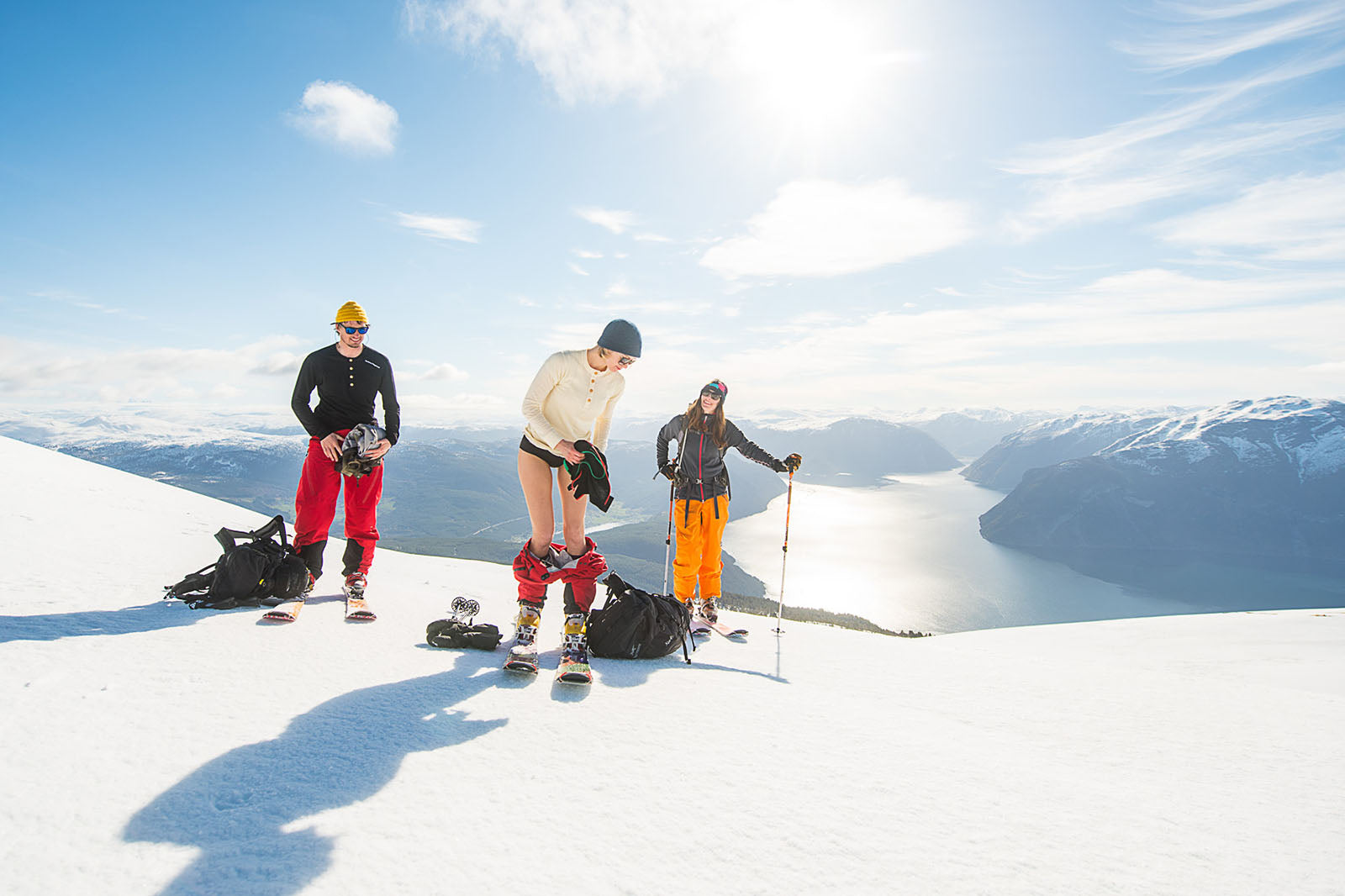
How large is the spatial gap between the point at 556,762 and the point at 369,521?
12.0 feet

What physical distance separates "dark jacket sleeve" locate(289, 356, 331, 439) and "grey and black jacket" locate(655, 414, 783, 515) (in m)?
3.34

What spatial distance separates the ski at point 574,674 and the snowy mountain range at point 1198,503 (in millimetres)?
161666

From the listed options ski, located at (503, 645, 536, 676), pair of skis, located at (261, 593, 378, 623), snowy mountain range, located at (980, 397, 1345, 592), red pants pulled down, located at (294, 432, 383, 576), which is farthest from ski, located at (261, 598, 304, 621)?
snowy mountain range, located at (980, 397, 1345, 592)

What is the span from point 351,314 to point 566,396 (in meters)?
2.37

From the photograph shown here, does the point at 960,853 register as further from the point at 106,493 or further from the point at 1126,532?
the point at 1126,532

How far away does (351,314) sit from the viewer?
4.99 m

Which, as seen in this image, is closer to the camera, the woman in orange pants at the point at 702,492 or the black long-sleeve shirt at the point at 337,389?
the black long-sleeve shirt at the point at 337,389

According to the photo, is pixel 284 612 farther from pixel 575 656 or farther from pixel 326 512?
pixel 575 656

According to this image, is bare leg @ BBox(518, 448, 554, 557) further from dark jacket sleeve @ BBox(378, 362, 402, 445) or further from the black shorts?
dark jacket sleeve @ BBox(378, 362, 402, 445)

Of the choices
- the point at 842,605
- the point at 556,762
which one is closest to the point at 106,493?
the point at 556,762

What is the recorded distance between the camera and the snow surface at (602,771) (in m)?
1.69

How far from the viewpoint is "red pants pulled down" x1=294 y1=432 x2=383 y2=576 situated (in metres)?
4.98

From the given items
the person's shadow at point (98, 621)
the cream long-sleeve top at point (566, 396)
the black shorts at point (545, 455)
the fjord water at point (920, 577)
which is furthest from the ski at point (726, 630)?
the fjord water at point (920, 577)

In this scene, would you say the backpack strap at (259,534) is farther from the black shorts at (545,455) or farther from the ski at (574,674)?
the ski at (574,674)
